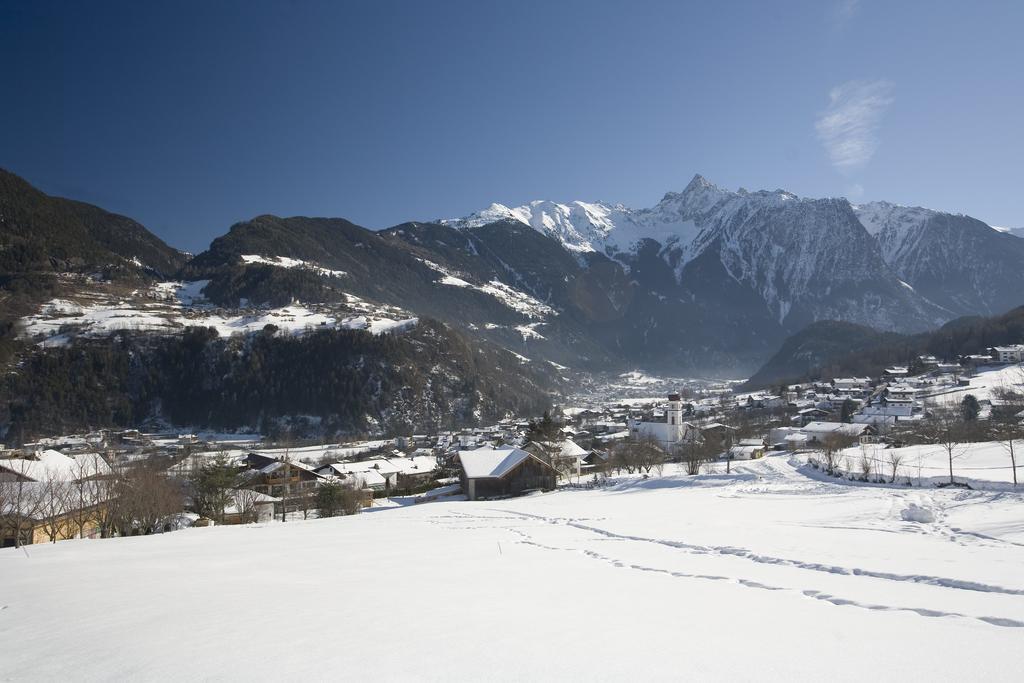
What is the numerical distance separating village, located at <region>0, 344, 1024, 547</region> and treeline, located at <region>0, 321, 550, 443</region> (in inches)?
545

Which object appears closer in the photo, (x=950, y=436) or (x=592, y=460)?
(x=950, y=436)

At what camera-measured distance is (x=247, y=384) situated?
514 ft

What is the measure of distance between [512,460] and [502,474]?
2203 mm

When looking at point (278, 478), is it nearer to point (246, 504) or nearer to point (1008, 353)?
point (246, 504)

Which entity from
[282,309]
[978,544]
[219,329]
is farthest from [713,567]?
[282,309]

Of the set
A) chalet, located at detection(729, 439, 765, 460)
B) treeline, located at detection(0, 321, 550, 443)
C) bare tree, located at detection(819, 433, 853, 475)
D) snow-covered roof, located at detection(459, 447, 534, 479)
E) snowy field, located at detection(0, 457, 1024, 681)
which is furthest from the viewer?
treeline, located at detection(0, 321, 550, 443)

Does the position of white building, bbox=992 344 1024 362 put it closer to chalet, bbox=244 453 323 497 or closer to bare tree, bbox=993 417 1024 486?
bare tree, bbox=993 417 1024 486

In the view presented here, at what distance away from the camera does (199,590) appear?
11258 millimetres

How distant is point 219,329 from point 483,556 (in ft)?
590

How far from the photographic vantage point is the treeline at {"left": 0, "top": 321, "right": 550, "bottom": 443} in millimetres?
139500

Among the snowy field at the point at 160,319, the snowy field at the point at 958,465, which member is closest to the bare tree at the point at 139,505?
the snowy field at the point at 958,465

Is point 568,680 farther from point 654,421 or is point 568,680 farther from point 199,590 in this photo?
point 654,421

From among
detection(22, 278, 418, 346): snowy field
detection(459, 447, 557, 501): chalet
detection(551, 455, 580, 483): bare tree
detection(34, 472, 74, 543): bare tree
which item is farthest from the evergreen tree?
detection(22, 278, 418, 346): snowy field

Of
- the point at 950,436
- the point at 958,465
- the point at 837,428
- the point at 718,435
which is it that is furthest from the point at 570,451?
the point at 837,428
